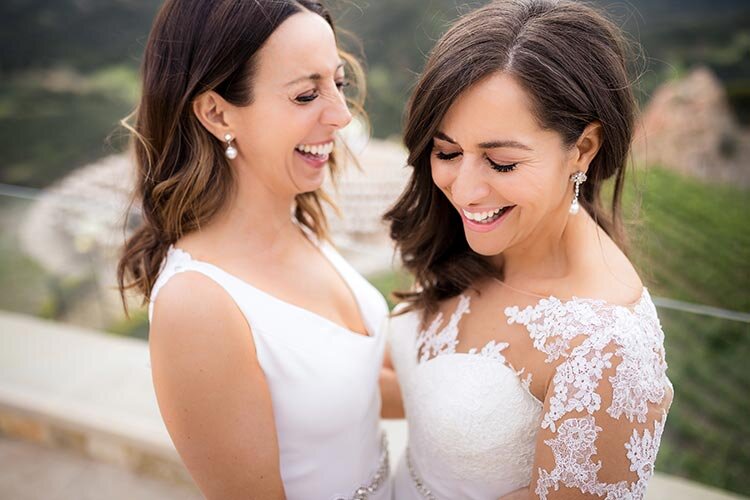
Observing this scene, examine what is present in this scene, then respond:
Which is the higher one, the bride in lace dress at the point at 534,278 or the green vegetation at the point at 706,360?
the bride in lace dress at the point at 534,278

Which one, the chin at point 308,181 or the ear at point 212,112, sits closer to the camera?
the ear at point 212,112

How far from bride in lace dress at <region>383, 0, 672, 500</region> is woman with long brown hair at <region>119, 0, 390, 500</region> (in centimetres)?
29

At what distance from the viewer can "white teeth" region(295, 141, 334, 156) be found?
1840mm

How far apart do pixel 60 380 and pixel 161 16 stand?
8.30 ft

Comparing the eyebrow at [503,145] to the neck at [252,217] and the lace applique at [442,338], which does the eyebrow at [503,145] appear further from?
the neck at [252,217]

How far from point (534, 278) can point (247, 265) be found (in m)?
0.79

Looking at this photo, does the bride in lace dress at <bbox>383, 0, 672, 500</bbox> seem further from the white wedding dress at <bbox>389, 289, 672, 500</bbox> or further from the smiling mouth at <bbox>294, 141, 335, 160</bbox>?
the smiling mouth at <bbox>294, 141, 335, 160</bbox>

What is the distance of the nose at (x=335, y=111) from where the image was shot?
1.79 meters

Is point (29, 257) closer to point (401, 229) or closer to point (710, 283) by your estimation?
point (401, 229)

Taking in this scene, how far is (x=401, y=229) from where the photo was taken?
76.5 inches

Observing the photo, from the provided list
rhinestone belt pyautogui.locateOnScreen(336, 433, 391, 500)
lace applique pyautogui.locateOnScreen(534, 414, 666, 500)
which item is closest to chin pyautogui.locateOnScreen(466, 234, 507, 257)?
lace applique pyautogui.locateOnScreen(534, 414, 666, 500)

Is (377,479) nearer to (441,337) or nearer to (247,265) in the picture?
(441,337)

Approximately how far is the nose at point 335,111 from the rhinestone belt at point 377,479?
107cm

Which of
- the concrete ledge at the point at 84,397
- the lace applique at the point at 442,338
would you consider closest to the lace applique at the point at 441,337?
the lace applique at the point at 442,338
